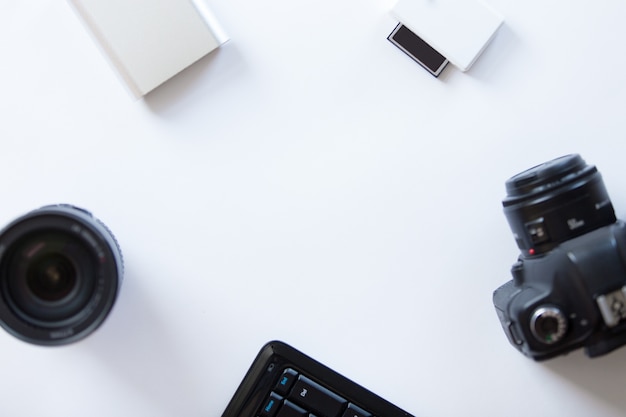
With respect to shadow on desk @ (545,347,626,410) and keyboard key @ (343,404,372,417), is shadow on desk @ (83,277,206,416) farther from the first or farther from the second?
shadow on desk @ (545,347,626,410)

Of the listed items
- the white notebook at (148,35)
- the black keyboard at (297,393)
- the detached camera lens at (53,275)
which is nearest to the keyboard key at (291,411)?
the black keyboard at (297,393)

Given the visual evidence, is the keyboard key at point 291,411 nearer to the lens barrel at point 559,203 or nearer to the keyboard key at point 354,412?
the keyboard key at point 354,412

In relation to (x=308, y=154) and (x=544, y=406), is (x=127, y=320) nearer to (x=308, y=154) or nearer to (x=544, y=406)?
(x=308, y=154)

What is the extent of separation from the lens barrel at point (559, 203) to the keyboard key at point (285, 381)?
0.28m

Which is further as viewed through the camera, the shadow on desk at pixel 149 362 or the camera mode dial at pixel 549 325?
the shadow on desk at pixel 149 362

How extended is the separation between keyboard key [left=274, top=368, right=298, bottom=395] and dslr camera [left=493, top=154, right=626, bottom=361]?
0.76 feet

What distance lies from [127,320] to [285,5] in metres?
0.38

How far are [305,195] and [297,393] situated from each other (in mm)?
209

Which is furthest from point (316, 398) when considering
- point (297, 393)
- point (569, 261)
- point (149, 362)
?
point (569, 261)

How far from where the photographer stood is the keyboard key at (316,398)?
0.69 m

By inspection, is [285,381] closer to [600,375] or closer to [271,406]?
[271,406]

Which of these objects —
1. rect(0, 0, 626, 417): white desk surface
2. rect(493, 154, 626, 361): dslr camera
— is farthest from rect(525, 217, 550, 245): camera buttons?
rect(0, 0, 626, 417): white desk surface

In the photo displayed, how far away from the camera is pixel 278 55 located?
27.9 inches

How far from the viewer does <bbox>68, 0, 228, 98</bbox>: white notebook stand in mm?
662
